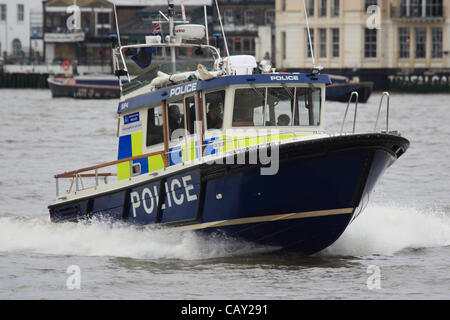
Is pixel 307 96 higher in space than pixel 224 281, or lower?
higher

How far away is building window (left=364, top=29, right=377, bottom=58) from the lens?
224ft

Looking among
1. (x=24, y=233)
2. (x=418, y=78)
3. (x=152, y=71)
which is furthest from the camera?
(x=418, y=78)

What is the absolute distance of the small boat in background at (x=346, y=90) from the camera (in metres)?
55.1

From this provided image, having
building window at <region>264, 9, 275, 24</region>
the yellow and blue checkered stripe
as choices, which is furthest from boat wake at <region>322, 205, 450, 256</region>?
building window at <region>264, 9, 275, 24</region>

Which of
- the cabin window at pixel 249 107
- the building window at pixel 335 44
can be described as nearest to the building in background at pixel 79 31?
the building window at pixel 335 44

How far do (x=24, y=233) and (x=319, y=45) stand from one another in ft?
178

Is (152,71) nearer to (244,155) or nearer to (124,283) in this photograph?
(244,155)

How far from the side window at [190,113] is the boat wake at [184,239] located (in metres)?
1.46

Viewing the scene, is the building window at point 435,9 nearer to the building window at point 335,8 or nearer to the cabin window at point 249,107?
the building window at point 335,8

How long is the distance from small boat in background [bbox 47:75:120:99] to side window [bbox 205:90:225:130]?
4950cm

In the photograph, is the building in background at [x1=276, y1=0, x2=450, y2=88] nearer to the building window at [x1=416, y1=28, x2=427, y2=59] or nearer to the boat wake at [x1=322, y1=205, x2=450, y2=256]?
the building window at [x1=416, y1=28, x2=427, y2=59]
